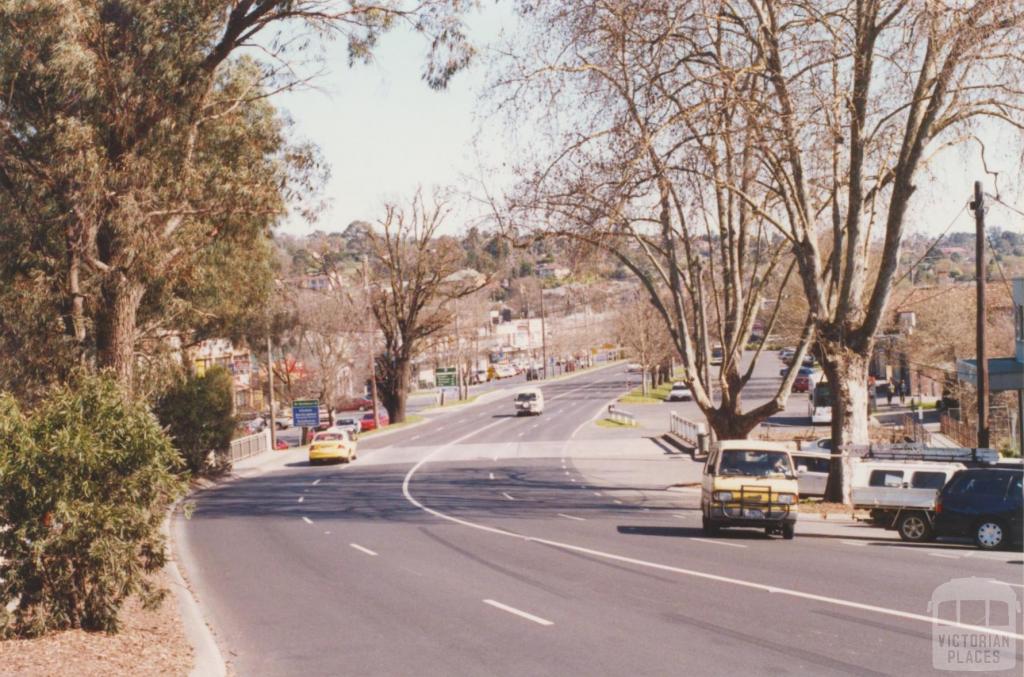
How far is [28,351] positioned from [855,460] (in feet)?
69.1

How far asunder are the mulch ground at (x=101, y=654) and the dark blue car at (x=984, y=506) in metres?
13.6

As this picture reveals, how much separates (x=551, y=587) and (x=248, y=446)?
37862mm

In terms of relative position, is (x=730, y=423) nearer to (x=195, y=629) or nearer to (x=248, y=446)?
(x=195, y=629)

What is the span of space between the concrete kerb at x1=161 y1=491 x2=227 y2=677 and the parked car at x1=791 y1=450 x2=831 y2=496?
672 inches

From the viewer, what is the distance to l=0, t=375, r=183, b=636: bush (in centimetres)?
1101

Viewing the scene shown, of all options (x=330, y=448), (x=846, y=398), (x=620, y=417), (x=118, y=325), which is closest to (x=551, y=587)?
(x=118, y=325)

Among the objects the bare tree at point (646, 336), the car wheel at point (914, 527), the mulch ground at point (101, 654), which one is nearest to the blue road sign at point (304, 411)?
the bare tree at point (646, 336)

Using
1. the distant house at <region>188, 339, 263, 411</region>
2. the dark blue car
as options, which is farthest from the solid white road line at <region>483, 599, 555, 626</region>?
the distant house at <region>188, 339, 263, 411</region>

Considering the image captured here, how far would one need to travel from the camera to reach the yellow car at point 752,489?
65.2 feet

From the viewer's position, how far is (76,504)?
1120 centimetres

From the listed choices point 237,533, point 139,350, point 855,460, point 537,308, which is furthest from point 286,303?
point 537,308

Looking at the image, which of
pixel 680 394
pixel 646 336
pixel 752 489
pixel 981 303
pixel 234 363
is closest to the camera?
pixel 752 489

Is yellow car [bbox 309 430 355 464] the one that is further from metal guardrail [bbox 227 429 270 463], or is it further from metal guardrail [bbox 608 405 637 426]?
metal guardrail [bbox 608 405 637 426]

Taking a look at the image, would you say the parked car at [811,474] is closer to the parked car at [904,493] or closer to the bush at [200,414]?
the parked car at [904,493]
